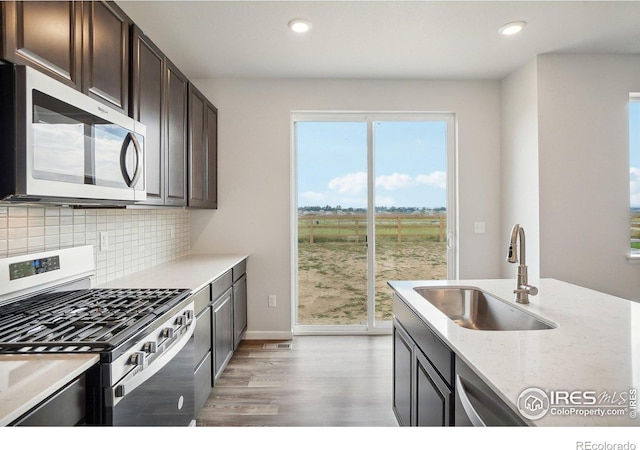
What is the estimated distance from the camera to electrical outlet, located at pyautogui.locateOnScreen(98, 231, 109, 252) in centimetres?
213

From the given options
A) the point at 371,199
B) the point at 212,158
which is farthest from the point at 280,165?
the point at 371,199

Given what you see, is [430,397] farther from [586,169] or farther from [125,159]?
[586,169]

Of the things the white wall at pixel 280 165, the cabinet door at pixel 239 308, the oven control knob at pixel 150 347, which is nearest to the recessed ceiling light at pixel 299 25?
the white wall at pixel 280 165

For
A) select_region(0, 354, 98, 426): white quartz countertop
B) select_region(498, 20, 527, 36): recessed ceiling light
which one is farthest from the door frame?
select_region(0, 354, 98, 426): white quartz countertop

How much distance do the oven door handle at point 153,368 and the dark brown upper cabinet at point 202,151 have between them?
127 cm

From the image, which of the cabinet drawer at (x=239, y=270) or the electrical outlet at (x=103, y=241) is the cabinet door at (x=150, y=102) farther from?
the cabinet drawer at (x=239, y=270)

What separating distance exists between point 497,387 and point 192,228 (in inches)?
127

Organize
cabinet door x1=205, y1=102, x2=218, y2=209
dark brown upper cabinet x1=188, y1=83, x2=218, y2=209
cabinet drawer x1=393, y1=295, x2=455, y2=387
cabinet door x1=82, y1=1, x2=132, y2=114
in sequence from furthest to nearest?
cabinet door x1=205, y1=102, x2=218, y2=209
dark brown upper cabinet x1=188, y1=83, x2=218, y2=209
cabinet door x1=82, y1=1, x2=132, y2=114
cabinet drawer x1=393, y1=295, x2=455, y2=387

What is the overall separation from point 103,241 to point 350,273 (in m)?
2.32

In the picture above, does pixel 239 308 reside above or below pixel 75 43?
below

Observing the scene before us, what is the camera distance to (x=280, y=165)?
3574 mm

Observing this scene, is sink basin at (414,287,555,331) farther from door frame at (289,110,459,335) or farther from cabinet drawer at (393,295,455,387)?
door frame at (289,110,459,335)

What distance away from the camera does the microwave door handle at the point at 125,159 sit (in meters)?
1.62

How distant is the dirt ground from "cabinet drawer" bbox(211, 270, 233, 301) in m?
1.05
